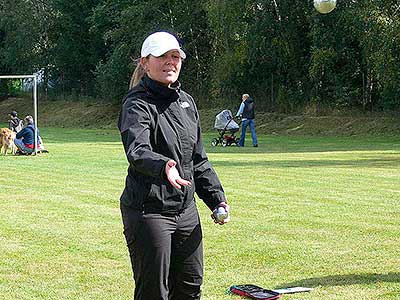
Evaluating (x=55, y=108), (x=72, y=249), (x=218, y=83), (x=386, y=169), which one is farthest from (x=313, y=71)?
(x=72, y=249)

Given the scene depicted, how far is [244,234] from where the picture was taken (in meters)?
10.9

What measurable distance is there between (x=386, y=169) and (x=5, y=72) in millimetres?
57872

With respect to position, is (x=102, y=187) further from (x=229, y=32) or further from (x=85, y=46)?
(x=85, y=46)


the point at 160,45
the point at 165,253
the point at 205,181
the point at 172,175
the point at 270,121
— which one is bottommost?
the point at 270,121

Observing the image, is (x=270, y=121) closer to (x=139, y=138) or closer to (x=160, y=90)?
(x=160, y=90)

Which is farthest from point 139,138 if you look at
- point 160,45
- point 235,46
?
point 235,46

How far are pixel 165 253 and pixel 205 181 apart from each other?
0.60 m

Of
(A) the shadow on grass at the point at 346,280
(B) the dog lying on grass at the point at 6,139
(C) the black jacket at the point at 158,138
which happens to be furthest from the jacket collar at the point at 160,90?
(B) the dog lying on grass at the point at 6,139

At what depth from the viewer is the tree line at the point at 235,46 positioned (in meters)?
41.1

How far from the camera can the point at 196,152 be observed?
528 cm

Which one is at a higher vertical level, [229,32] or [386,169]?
[229,32]

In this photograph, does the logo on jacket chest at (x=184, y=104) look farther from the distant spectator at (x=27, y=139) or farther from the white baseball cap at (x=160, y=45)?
the distant spectator at (x=27, y=139)

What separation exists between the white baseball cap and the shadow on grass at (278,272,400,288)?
3.74 meters

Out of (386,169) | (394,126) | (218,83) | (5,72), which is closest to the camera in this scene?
(386,169)
